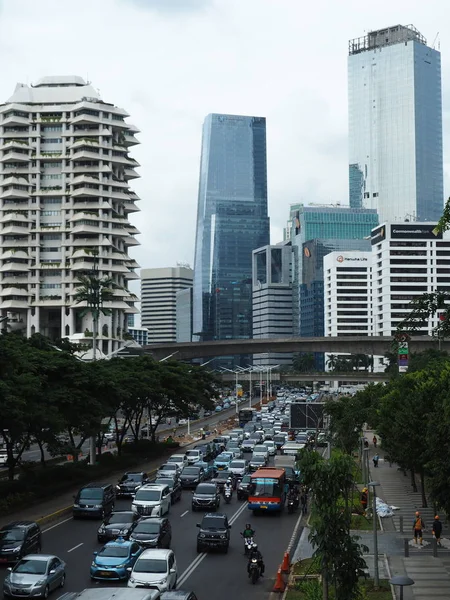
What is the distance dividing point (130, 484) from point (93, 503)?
28.2 feet

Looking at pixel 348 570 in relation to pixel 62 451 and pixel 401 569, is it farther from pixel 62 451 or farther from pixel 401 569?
pixel 62 451

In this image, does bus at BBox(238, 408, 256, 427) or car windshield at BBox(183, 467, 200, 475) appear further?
bus at BBox(238, 408, 256, 427)

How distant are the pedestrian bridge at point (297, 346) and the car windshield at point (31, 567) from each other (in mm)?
99901

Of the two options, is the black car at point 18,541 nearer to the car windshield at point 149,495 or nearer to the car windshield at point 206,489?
the car windshield at point 149,495

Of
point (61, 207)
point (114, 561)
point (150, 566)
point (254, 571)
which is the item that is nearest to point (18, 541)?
point (114, 561)

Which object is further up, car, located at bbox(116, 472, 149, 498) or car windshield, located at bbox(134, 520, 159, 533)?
car windshield, located at bbox(134, 520, 159, 533)

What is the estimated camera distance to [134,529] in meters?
33.8

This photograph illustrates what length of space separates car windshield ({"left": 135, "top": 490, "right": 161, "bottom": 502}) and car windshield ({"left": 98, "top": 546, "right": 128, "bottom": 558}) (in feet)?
42.6

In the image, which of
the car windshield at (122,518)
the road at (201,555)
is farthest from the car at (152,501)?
the car windshield at (122,518)

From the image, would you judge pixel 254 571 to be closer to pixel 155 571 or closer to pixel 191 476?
pixel 155 571

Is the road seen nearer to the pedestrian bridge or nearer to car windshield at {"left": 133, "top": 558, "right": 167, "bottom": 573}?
car windshield at {"left": 133, "top": 558, "right": 167, "bottom": 573}

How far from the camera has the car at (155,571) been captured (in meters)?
26.2

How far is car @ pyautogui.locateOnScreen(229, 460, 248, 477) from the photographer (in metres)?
60.2

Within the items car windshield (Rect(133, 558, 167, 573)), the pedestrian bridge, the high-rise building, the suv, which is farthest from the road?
the high-rise building
